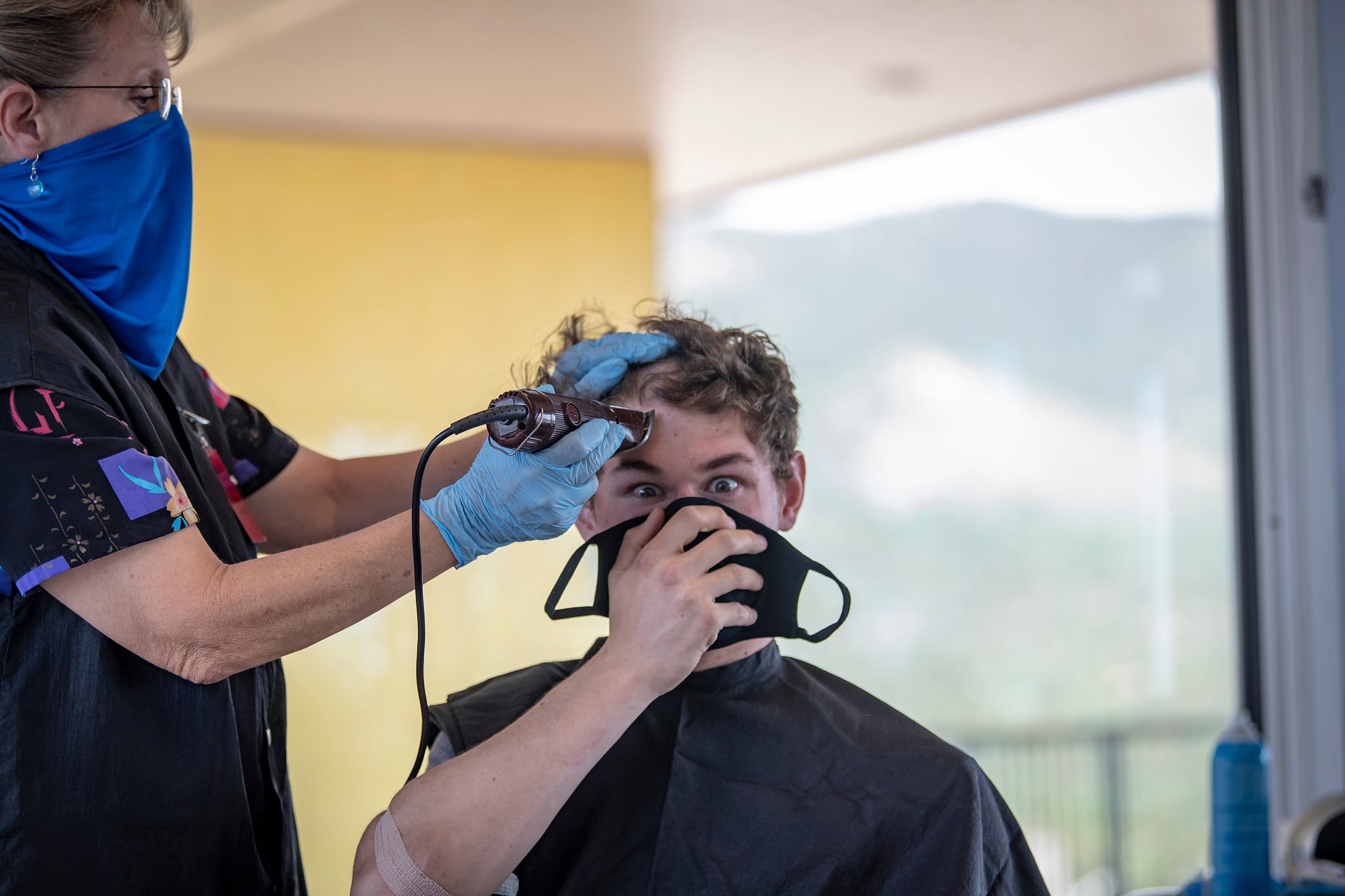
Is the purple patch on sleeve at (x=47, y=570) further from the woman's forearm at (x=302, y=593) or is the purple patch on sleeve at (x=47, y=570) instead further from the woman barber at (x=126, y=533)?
the woman's forearm at (x=302, y=593)

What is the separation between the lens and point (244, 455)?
1706 mm

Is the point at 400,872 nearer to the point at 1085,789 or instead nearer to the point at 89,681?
the point at 89,681

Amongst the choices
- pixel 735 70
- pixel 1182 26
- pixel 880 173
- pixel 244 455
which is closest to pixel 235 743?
pixel 244 455

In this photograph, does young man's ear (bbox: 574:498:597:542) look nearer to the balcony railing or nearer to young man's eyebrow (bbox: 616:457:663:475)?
young man's eyebrow (bbox: 616:457:663:475)

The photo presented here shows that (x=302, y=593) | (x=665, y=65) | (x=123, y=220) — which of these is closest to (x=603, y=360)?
(x=302, y=593)

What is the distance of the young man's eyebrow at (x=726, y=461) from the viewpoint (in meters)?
1.52

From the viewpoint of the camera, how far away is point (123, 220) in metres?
1.34

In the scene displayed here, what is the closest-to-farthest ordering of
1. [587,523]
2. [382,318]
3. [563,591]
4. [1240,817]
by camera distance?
[563,591], [587,523], [1240,817], [382,318]

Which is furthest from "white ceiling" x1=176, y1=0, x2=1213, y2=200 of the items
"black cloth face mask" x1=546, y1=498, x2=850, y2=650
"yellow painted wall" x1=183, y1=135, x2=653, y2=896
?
"black cloth face mask" x1=546, y1=498, x2=850, y2=650

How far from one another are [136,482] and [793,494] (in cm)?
Answer: 94

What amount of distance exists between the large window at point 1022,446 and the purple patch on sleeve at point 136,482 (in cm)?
597

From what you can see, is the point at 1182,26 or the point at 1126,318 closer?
the point at 1182,26

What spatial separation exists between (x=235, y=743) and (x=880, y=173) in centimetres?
604

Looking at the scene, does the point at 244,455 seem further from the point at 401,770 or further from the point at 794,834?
the point at 401,770
